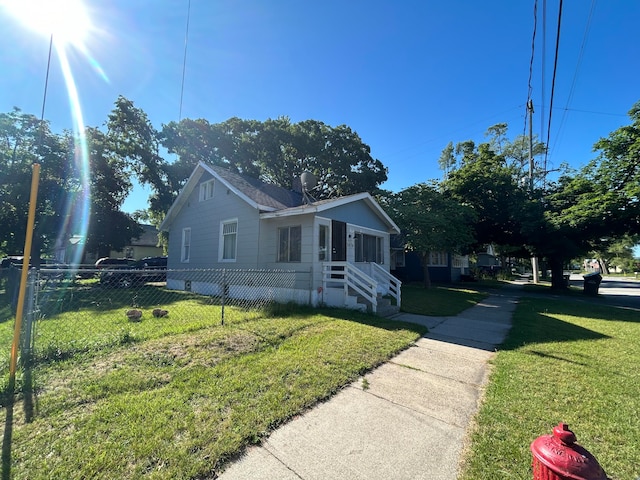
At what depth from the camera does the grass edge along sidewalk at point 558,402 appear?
236 cm

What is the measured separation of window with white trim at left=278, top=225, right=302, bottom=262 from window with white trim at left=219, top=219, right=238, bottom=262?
2035 mm

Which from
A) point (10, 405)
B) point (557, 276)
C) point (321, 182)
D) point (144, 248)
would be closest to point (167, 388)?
point (10, 405)

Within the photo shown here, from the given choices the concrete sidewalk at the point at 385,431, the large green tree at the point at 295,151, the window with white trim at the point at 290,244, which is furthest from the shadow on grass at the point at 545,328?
the large green tree at the point at 295,151

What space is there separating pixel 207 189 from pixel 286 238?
517 centimetres

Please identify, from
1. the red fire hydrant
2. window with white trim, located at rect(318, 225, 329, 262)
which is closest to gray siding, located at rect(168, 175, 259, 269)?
window with white trim, located at rect(318, 225, 329, 262)

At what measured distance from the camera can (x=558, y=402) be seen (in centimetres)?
330

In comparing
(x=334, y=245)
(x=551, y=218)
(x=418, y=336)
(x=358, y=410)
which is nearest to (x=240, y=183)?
(x=334, y=245)

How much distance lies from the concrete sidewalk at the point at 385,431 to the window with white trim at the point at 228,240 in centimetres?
825

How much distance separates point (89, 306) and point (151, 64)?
7.48m

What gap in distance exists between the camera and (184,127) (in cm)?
2319

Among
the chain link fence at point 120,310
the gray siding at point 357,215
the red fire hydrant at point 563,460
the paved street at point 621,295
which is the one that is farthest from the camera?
the paved street at point 621,295

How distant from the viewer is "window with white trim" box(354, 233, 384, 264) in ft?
39.3

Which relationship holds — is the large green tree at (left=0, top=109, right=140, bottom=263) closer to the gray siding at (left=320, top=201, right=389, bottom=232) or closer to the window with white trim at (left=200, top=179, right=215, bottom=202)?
the window with white trim at (left=200, top=179, right=215, bottom=202)

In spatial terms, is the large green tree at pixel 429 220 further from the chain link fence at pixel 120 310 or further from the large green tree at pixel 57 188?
the large green tree at pixel 57 188
